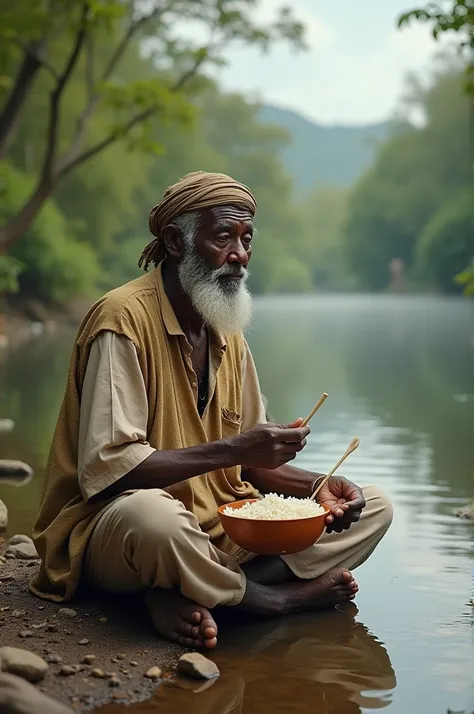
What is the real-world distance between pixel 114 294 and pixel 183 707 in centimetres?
144

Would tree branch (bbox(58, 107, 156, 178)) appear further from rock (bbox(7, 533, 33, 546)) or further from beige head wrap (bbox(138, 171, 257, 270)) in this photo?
beige head wrap (bbox(138, 171, 257, 270))

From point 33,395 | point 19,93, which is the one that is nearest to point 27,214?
point 19,93

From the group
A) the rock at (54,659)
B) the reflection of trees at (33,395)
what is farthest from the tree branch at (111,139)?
the rock at (54,659)

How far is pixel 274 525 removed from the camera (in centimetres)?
362

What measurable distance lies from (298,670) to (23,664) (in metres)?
0.85

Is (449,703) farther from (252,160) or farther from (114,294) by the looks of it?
(252,160)

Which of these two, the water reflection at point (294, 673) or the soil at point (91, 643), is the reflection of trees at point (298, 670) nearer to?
the water reflection at point (294, 673)

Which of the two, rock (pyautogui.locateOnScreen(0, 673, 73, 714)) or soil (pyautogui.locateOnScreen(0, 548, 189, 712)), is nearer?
rock (pyautogui.locateOnScreen(0, 673, 73, 714))

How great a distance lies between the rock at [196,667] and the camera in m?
3.22

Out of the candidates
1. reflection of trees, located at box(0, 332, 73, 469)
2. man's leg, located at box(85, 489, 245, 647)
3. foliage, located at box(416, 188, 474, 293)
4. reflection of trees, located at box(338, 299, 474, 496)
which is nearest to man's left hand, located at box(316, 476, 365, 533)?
man's leg, located at box(85, 489, 245, 647)

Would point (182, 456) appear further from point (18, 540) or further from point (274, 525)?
point (18, 540)

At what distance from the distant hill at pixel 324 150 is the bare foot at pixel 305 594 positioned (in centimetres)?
11215

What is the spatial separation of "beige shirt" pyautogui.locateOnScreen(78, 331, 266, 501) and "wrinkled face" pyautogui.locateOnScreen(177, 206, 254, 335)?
38 centimetres

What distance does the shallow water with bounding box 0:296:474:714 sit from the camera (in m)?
3.19
